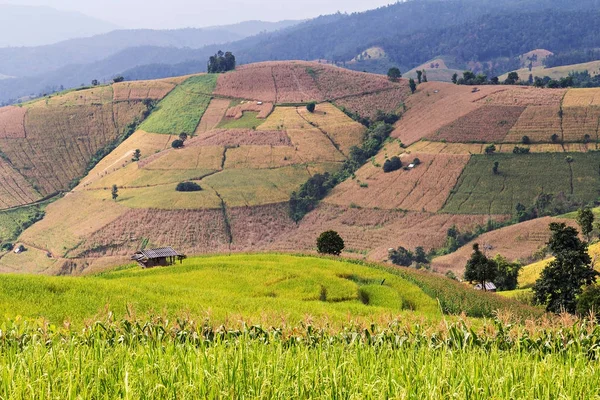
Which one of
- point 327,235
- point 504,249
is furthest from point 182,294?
point 504,249

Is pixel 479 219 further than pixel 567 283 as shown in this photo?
Yes

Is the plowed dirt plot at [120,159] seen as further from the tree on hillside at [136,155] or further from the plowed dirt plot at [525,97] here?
the plowed dirt plot at [525,97]

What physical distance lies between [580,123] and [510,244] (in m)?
61.8

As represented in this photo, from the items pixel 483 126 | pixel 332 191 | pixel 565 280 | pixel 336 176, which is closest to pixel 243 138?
pixel 336 176

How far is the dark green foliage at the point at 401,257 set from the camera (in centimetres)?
12062

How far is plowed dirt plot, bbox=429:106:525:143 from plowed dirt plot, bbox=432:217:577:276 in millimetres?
47086

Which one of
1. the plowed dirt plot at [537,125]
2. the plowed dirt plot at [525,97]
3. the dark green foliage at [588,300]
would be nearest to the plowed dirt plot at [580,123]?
the plowed dirt plot at [537,125]

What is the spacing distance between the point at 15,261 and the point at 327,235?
102279 millimetres

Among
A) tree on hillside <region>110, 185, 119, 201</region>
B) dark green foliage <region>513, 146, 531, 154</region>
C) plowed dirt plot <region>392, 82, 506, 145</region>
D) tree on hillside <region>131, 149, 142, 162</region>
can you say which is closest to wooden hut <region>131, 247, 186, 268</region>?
tree on hillside <region>110, 185, 119, 201</region>

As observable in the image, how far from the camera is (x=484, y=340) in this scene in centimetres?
1540

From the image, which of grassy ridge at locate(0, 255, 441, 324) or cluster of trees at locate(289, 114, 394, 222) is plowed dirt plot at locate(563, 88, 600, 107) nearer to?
cluster of trees at locate(289, 114, 394, 222)

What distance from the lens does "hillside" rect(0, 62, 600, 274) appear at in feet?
452

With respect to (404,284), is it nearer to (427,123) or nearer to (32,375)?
(32,375)

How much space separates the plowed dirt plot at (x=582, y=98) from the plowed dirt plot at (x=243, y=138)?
268 feet
